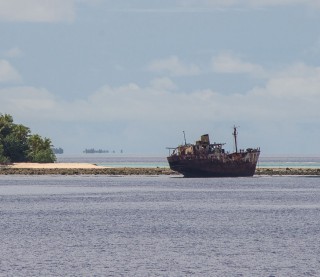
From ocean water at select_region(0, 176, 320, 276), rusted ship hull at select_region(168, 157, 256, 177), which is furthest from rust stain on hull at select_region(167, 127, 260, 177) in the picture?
ocean water at select_region(0, 176, 320, 276)

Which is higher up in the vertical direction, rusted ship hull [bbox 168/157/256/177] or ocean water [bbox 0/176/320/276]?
rusted ship hull [bbox 168/157/256/177]

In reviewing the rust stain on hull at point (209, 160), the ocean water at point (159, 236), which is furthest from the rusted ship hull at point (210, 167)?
the ocean water at point (159, 236)

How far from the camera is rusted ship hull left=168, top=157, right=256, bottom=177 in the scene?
177 meters

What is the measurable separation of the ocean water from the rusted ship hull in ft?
197

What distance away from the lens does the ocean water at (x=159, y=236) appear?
48125mm

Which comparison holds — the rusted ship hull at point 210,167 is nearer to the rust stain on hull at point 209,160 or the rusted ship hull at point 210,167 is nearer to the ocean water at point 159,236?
the rust stain on hull at point 209,160

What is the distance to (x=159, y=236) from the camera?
64.6 meters

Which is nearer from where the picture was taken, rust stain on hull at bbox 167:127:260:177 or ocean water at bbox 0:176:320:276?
ocean water at bbox 0:176:320:276

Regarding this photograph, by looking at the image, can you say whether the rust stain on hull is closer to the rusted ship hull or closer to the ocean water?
the rusted ship hull

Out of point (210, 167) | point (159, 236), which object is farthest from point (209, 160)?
point (159, 236)

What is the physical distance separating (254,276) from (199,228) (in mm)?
26524

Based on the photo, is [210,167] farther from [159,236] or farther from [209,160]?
[159,236]

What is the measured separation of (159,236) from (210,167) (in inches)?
4469

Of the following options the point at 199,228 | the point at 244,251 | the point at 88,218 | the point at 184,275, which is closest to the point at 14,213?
the point at 88,218
